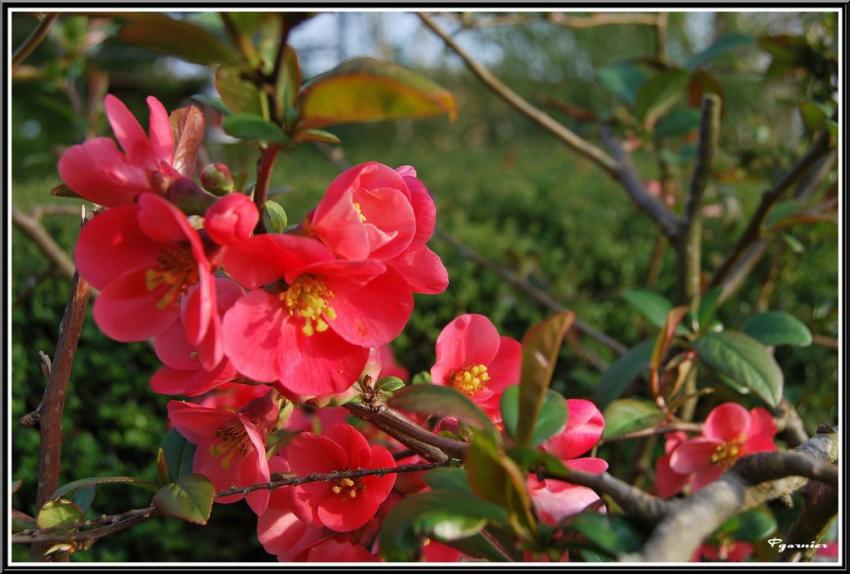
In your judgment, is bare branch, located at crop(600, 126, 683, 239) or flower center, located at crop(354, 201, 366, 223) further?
bare branch, located at crop(600, 126, 683, 239)

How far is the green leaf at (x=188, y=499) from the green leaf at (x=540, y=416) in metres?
0.22

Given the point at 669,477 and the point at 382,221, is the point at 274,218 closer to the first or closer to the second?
the point at 382,221

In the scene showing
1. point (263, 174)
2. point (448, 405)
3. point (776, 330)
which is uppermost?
point (263, 174)

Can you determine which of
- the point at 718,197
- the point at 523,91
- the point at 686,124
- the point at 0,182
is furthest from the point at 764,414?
the point at 523,91

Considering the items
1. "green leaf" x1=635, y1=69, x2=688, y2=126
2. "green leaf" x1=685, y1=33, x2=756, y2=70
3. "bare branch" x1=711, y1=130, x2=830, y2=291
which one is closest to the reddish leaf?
"bare branch" x1=711, y1=130, x2=830, y2=291

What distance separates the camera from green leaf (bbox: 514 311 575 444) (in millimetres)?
463

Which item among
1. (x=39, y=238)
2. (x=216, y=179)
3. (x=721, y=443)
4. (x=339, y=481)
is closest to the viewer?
(x=216, y=179)

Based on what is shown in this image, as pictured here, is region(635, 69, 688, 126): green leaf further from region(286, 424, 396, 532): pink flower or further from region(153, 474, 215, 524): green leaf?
region(153, 474, 215, 524): green leaf

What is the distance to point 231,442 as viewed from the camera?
65 cm

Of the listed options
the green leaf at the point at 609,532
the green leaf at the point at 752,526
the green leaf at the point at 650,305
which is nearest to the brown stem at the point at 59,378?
the green leaf at the point at 609,532

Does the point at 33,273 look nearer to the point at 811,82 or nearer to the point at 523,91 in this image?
the point at 811,82

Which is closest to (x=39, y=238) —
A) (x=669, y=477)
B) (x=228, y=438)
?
(x=228, y=438)

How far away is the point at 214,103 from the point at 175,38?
5.8 inches

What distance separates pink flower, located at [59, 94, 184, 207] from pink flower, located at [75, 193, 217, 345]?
0.06ft
